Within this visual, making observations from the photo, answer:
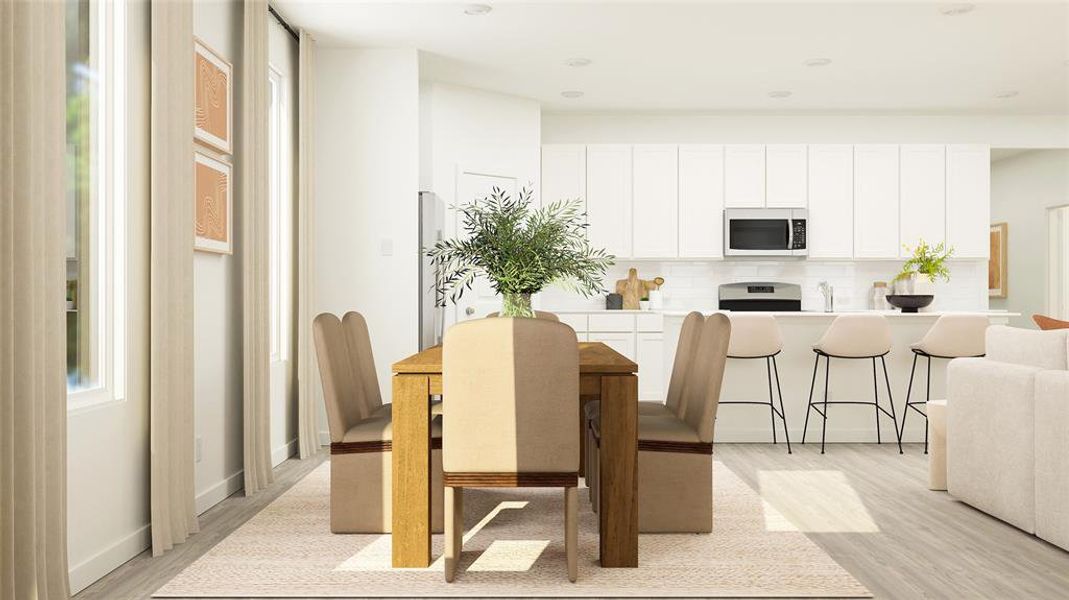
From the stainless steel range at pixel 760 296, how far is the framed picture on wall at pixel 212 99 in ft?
16.9

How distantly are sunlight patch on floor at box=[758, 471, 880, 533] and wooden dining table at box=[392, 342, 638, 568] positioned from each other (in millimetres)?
910

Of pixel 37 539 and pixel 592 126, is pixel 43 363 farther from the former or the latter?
pixel 592 126

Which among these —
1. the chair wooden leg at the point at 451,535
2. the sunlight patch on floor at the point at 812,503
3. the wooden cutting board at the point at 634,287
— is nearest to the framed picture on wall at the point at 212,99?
the chair wooden leg at the point at 451,535

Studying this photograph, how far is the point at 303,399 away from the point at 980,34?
5145mm

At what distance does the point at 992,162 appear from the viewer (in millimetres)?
8875

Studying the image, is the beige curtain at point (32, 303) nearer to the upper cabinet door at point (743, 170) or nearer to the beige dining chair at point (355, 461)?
the beige dining chair at point (355, 461)

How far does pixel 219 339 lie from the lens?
4.06 metres

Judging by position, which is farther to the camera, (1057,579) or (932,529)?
(932,529)

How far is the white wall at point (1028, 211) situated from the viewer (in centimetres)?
826

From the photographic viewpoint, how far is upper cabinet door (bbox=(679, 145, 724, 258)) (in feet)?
25.2

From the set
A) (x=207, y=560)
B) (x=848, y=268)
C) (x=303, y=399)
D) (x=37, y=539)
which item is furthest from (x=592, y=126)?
(x=37, y=539)

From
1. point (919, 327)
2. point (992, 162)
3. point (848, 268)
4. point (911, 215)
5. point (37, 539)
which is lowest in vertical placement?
point (37, 539)

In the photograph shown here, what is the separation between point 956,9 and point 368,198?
3.99 meters

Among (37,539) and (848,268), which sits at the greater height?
(848,268)
